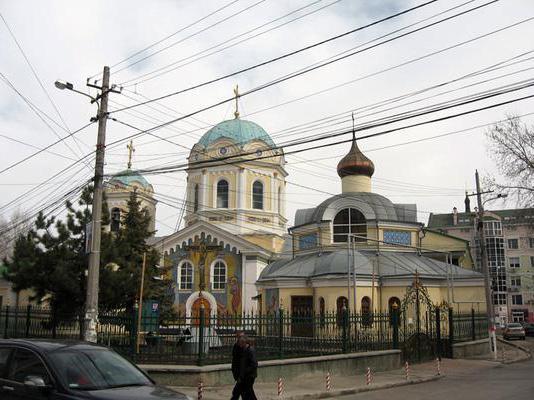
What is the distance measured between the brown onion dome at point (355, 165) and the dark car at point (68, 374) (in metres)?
31.1

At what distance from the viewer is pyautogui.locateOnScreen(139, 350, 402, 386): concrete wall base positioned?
45.6 feet

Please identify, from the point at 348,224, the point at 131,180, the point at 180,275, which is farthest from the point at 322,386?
the point at 131,180

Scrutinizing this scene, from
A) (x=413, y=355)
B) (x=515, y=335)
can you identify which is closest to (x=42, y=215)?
(x=413, y=355)

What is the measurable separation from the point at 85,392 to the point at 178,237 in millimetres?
32979

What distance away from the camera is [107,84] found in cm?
1636

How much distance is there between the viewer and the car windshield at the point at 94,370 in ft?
22.0

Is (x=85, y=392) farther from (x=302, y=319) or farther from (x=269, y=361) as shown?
(x=302, y=319)

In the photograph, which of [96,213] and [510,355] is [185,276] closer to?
[510,355]

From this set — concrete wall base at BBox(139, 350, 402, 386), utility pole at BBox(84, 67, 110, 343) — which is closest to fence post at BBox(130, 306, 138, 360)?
concrete wall base at BBox(139, 350, 402, 386)

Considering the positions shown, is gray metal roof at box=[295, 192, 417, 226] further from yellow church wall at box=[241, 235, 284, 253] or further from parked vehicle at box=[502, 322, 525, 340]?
parked vehicle at box=[502, 322, 525, 340]

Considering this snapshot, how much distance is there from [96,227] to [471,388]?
10994 millimetres

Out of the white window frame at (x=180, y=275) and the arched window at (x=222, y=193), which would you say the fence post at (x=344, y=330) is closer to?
the white window frame at (x=180, y=275)

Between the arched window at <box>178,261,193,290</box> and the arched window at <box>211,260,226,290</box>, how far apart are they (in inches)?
62.5

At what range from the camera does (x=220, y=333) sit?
15.7 m
